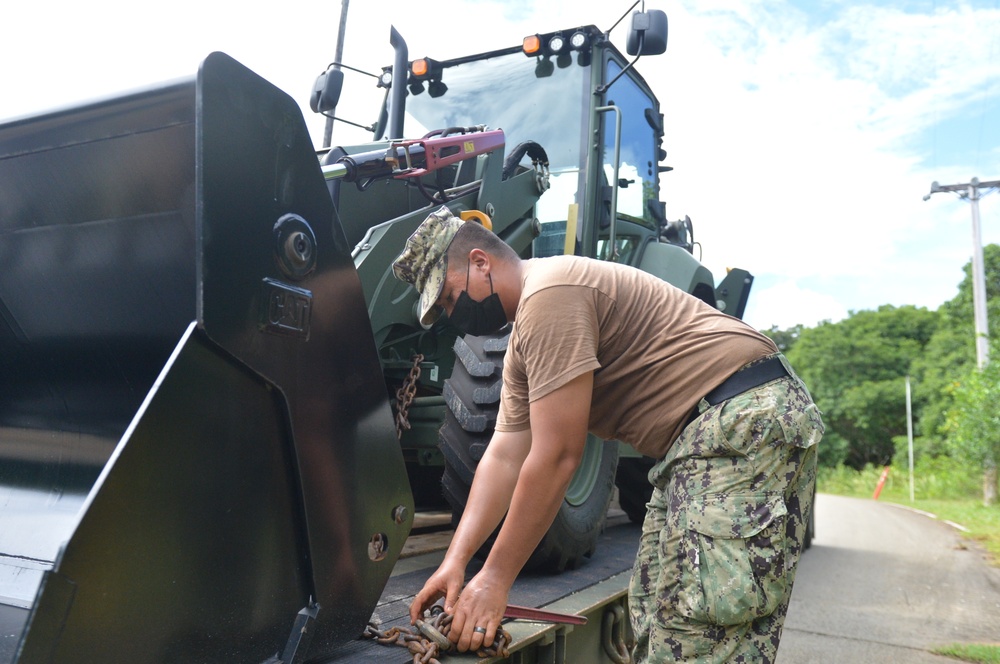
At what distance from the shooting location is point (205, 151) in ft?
5.38

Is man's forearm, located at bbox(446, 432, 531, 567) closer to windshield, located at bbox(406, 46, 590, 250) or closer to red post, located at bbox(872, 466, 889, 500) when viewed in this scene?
windshield, located at bbox(406, 46, 590, 250)

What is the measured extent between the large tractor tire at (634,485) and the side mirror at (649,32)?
226 cm

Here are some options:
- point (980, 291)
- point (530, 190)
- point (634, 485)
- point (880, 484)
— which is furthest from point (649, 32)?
point (880, 484)

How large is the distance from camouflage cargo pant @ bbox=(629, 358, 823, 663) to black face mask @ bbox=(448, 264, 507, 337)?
0.59 meters

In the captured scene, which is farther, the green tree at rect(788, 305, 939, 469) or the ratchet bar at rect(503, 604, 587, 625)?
the green tree at rect(788, 305, 939, 469)

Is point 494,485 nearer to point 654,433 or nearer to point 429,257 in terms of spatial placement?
point 654,433

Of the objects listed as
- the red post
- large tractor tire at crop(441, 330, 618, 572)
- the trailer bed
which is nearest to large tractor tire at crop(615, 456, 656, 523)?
the trailer bed

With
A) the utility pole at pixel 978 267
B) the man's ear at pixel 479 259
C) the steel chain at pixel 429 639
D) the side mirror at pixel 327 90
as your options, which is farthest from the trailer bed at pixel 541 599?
the utility pole at pixel 978 267

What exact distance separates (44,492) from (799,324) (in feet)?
171

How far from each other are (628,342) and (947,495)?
2053 cm

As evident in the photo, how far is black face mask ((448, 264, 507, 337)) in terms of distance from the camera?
7.43 feet

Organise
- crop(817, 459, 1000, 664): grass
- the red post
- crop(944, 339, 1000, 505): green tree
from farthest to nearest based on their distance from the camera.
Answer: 1. the red post
2. crop(944, 339, 1000, 505): green tree
3. crop(817, 459, 1000, 664): grass

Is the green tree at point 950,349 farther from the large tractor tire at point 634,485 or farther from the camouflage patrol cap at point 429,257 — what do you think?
the camouflage patrol cap at point 429,257

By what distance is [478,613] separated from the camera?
201 centimetres
